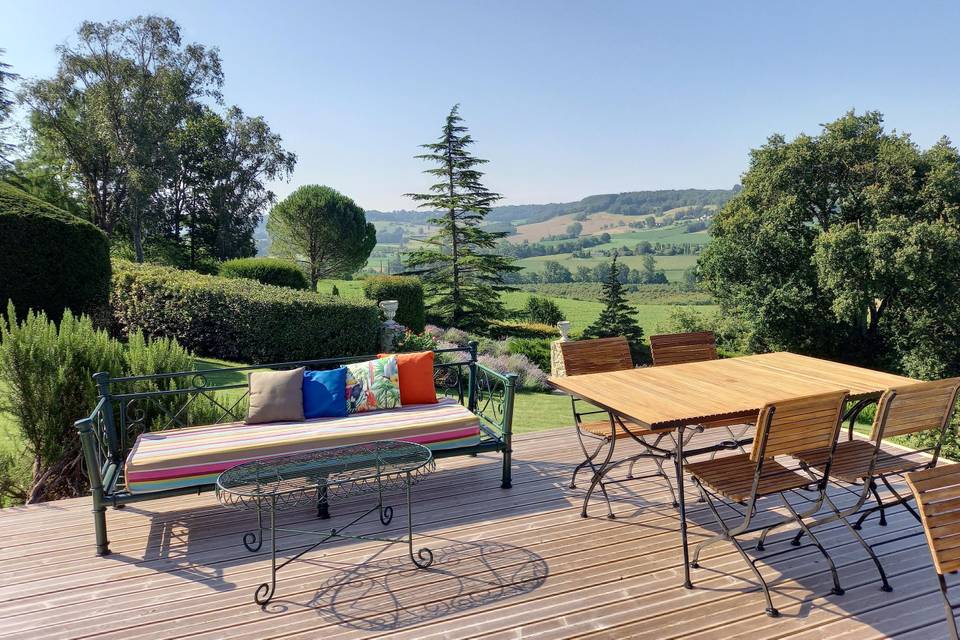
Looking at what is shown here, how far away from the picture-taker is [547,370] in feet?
A: 40.2

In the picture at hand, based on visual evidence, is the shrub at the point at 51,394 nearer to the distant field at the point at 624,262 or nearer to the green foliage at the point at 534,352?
the green foliage at the point at 534,352

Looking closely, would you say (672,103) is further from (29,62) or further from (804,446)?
(29,62)

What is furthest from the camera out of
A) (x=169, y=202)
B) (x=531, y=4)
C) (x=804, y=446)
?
(x=169, y=202)

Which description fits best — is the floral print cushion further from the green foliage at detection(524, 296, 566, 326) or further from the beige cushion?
the green foliage at detection(524, 296, 566, 326)

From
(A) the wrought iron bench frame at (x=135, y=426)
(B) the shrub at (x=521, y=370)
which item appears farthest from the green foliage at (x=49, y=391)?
(B) the shrub at (x=521, y=370)

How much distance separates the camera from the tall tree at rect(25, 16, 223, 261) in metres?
21.0

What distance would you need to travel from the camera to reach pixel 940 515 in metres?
1.75

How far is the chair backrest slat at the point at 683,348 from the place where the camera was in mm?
4508

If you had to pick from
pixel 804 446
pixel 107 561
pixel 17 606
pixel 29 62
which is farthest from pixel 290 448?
pixel 29 62

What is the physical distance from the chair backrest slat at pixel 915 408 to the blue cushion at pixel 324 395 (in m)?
3.22

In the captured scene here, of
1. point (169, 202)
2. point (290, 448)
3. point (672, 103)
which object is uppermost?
point (672, 103)

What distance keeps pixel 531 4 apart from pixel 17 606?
11.7 metres

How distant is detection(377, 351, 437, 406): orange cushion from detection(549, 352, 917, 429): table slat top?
1.21 meters

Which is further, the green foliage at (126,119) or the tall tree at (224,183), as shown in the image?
the tall tree at (224,183)
